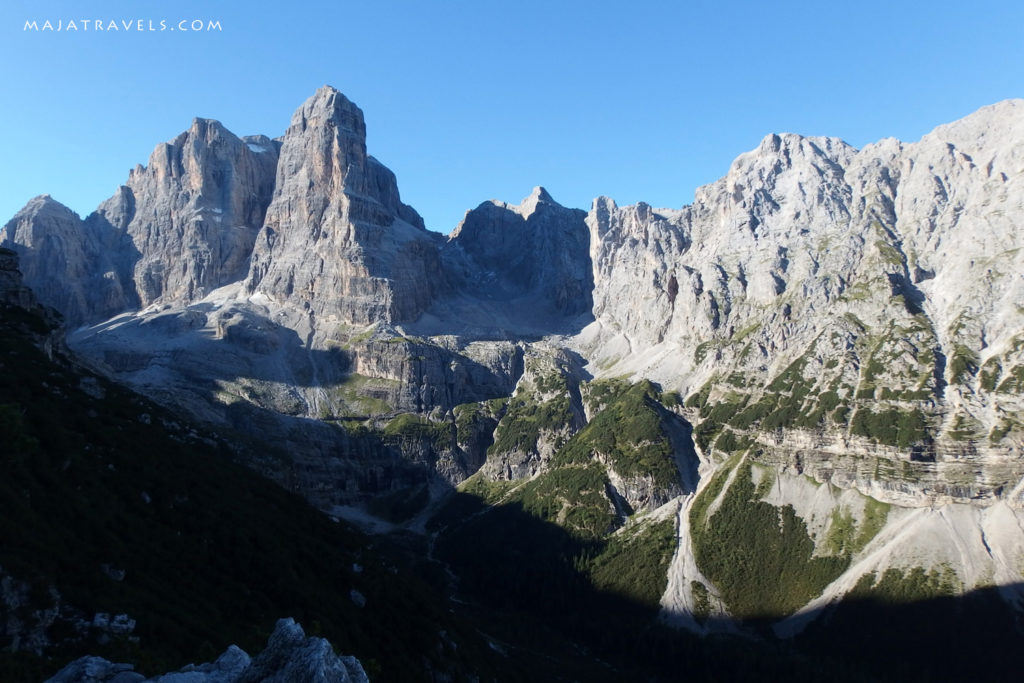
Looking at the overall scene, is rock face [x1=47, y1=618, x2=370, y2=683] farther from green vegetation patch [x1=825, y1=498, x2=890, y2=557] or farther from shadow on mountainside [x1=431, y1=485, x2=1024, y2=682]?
green vegetation patch [x1=825, y1=498, x2=890, y2=557]

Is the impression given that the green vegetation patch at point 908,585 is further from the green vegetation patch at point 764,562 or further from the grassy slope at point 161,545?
the grassy slope at point 161,545

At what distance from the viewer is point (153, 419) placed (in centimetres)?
8512

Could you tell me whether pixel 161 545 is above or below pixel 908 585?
above

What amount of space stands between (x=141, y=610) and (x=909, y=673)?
15415 cm

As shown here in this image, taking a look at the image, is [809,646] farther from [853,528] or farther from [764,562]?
[853,528]

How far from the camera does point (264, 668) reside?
24.8 metres

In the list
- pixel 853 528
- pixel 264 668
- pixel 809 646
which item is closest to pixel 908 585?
pixel 853 528

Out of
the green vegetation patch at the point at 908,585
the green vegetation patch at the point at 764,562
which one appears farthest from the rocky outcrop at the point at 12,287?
the green vegetation patch at the point at 908,585

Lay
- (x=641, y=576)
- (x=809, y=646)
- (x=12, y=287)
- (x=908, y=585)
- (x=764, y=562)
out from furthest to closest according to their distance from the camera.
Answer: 1. (x=641, y=576)
2. (x=764, y=562)
3. (x=908, y=585)
4. (x=809, y=646)
5. (x=12, y=287)

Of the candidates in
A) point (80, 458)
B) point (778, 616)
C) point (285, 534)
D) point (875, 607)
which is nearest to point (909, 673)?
point (875, 607)

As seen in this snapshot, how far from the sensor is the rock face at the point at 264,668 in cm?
2341

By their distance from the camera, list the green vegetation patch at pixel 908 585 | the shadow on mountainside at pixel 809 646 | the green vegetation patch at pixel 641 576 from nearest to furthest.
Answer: the shadow on mountainside at pixel 809 646 → the green vegetation patch at pixel 908 585 → the green vegetation patch at pixel 641 576

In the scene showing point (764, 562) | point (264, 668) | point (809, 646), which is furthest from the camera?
point (764, 562)

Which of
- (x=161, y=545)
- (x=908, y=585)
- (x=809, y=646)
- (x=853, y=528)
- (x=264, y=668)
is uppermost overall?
(x=264, y=668)
